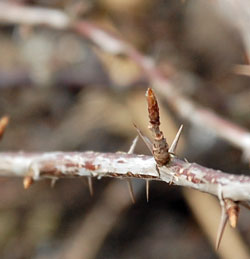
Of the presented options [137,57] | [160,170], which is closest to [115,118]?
[137,57]

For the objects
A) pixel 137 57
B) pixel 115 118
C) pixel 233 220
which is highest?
pixel 233 220

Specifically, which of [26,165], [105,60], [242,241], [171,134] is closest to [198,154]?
[171,134]

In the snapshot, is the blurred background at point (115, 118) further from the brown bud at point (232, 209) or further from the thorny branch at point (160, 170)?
the brown bud at point (232, 209)

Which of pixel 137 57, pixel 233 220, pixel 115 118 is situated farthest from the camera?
pixel 115 118

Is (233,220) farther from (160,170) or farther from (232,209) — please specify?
(160,170)

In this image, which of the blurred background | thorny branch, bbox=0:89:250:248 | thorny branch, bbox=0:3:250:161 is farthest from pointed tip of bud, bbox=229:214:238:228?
the blurred background

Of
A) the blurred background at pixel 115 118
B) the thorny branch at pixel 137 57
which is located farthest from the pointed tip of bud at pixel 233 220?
the blurred background at pixel 115 118
